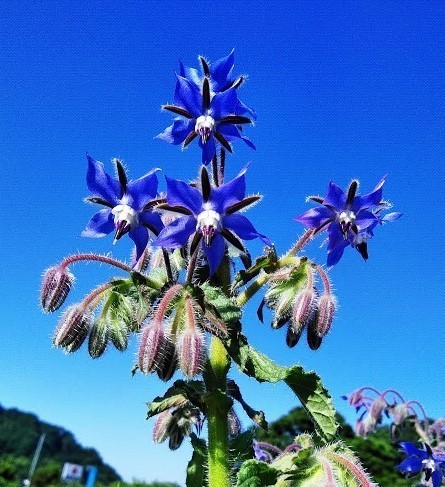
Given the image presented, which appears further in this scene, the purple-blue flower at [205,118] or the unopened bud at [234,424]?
the unopened bud at [234,424]

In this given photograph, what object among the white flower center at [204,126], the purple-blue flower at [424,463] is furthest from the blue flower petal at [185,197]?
the purple-blue flower at [424,463]

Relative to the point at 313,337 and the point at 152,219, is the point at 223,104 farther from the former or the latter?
the point at 313,337

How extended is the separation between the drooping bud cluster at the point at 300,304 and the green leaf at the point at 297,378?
0.44ft

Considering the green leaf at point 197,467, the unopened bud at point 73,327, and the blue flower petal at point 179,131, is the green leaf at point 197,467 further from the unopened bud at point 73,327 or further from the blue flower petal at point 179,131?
the blue flower petal at point 179,131

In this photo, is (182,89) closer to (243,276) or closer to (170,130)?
(170,130)

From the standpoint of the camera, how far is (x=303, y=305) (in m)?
1.69

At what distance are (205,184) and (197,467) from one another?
0.79 meters

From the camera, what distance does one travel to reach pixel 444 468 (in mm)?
3342

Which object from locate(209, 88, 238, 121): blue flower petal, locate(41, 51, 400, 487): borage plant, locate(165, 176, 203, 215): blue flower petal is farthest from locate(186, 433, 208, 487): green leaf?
locate(209, 88, 238, 121): blue flower petal

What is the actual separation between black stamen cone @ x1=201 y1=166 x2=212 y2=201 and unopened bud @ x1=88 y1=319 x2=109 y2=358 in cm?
45

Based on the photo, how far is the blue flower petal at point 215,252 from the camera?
1637mm

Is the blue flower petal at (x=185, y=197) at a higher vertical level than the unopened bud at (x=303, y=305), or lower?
higher

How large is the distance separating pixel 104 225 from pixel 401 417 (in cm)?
372

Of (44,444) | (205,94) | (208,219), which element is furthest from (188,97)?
(44,444)
